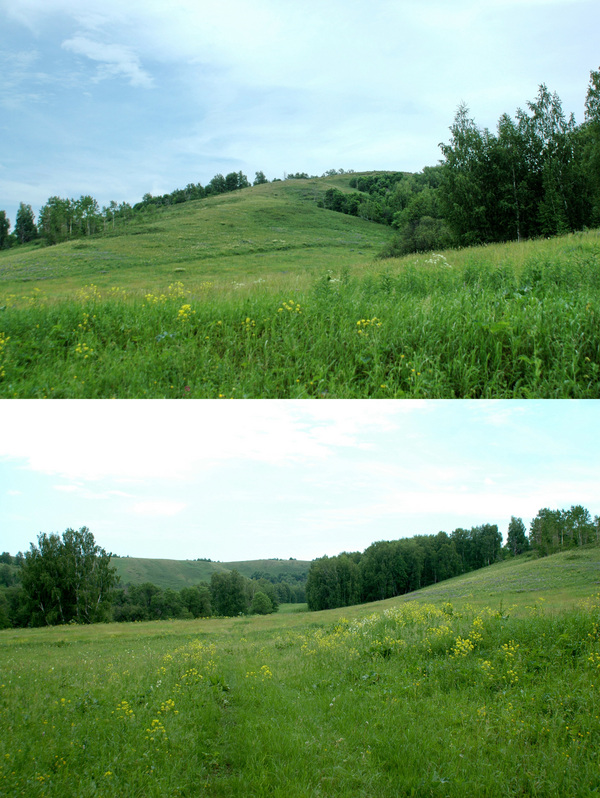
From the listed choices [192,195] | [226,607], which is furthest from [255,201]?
[226,607]

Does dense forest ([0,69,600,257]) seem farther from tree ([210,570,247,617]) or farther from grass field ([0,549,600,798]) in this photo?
grass field ([0,549,600,798])

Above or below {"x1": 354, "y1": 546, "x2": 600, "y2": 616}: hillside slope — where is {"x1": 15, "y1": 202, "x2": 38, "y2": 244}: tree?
above

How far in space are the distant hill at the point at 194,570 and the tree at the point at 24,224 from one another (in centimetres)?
2720

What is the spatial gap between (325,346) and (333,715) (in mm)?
4012

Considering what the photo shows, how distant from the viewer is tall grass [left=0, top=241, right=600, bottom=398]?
477 centimetres

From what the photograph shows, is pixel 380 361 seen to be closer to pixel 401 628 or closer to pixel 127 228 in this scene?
pixel 401 628

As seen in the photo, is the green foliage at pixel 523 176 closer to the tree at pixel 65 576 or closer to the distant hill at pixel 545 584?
the distant hill at pixel 545 584

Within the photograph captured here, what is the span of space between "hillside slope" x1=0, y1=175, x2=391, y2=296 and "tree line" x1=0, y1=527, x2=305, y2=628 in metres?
6.09

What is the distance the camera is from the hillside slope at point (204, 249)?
71.6ft

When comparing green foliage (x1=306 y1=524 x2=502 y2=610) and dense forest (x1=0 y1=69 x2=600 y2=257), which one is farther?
dense forest (x1=0 y1=69 x2=600 y2=257)

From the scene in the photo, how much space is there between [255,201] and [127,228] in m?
34.0

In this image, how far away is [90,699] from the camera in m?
4.80

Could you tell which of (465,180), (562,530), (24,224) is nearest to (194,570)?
(562,530)

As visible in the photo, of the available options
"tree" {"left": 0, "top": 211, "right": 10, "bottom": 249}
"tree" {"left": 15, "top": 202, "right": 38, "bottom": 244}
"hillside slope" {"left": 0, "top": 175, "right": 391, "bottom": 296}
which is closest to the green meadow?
"hillside slope" {"left": 0, "top": 175, "right": 391, "bottom": 296}
